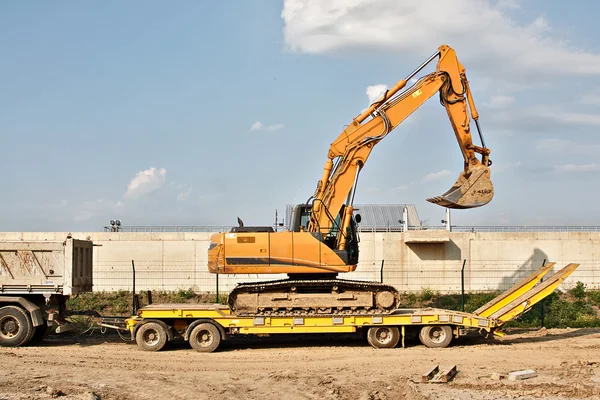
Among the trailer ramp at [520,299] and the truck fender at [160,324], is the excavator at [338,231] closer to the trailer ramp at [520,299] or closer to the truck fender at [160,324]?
the truck fender at [160,324]

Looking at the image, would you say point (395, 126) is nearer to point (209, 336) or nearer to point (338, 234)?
point (338, 234)

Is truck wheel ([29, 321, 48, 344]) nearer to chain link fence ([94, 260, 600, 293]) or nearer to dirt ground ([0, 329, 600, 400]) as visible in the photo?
dirt ground ([0, 329, 600, 400])

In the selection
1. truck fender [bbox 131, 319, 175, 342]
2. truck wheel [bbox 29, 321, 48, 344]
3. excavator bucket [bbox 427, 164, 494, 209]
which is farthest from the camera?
truck wheel [bbox 29, 321, 48, 344]

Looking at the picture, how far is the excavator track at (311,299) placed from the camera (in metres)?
15.6

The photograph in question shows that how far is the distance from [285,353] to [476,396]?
5.52 metres

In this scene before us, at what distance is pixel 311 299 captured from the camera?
51.2 feet

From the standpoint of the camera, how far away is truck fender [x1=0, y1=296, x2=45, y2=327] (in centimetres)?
1578

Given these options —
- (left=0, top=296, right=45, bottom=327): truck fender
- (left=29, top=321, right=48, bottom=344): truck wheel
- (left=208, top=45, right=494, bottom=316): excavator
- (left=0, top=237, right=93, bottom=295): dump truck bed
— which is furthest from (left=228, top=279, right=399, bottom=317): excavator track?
(left=29, top=321, right=48, bottom=344): truck wheel

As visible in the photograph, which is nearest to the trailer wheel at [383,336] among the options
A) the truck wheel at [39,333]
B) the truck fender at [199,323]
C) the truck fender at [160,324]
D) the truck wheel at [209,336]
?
the truck fender at [199,323]

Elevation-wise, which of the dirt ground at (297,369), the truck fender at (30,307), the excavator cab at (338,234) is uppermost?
the excavator cab at (338,234)

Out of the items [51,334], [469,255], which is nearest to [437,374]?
[51,334]

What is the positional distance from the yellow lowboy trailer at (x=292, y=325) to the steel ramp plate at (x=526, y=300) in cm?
2

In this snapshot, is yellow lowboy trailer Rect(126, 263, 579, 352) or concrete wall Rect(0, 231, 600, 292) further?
concrete wall Rect(0, 231, 600, 292)

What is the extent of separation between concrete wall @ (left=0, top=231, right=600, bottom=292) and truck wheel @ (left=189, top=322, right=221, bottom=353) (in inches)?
403
